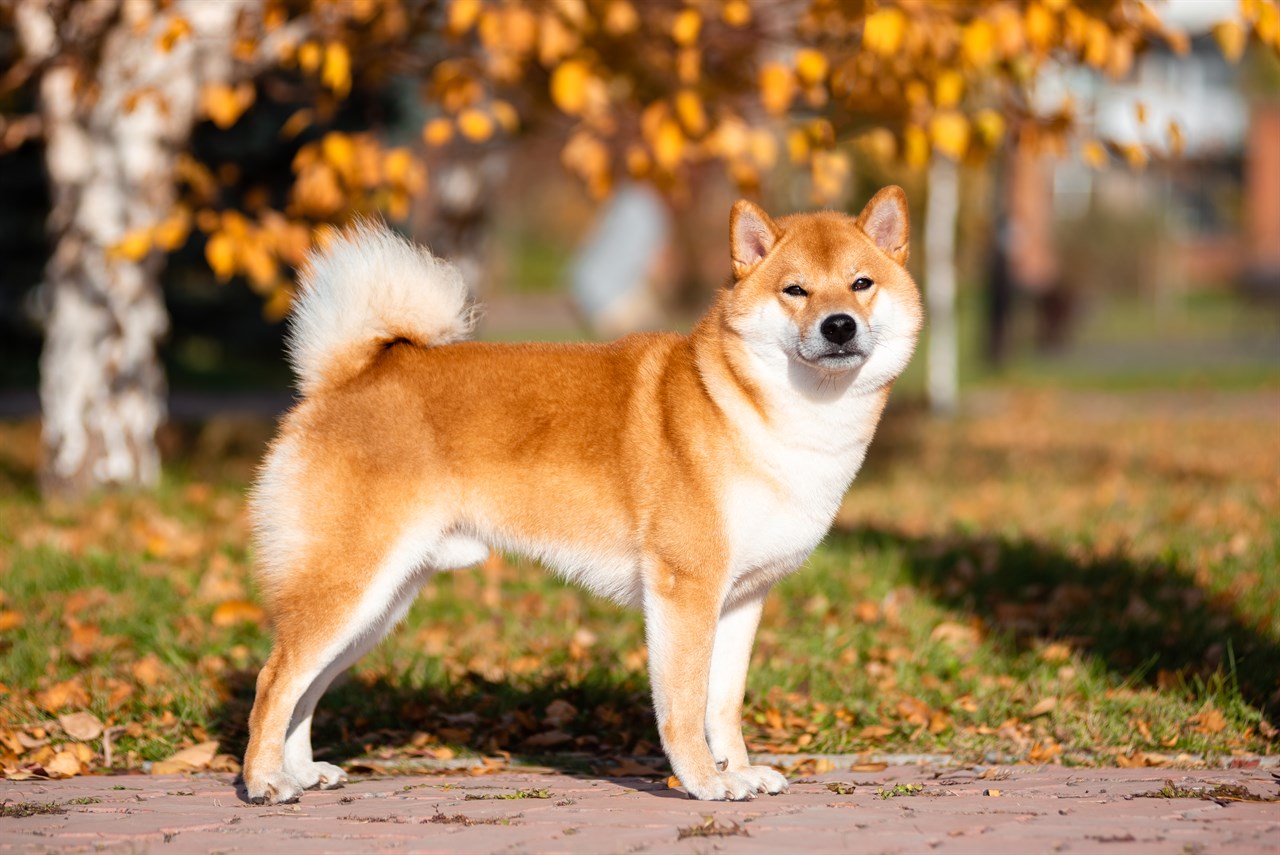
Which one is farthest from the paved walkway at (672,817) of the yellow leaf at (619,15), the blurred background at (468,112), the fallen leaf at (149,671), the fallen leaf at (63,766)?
the yellow leaf at (619,15)

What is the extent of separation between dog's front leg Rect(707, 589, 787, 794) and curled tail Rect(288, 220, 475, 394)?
1370mm

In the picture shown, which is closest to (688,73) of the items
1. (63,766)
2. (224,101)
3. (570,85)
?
(570,85)

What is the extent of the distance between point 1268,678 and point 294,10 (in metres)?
6.80

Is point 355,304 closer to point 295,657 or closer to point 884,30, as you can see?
point 295,657

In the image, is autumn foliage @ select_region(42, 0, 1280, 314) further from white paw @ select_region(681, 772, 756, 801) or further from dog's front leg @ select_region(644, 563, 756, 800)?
white paw @ select_region(681, 772, 756, 801)

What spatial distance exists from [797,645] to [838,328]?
7.27 feet

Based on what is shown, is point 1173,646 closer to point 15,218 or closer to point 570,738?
point 570,738

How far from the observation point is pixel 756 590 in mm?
4586

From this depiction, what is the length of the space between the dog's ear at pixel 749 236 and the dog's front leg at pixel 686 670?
3.18ft

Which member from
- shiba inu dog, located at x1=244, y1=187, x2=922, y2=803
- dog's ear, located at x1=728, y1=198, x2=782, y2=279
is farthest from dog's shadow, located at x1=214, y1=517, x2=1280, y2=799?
dog's ear, located at x1=728, y1=198, x2=782, y2=279

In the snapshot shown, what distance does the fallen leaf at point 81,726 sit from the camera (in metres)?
5.07

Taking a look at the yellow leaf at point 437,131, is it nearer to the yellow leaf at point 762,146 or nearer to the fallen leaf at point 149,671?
the yellow leaf at point 762,146

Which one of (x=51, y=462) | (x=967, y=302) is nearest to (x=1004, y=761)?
(x=51, y=462)

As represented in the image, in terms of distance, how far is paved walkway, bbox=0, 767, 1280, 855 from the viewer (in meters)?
3.67
